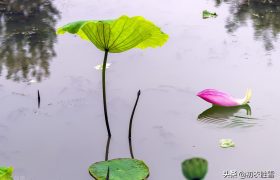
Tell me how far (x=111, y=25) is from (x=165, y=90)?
1.68ft

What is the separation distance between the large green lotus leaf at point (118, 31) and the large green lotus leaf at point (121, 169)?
1.35 ft

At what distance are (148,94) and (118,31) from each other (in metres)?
0.43

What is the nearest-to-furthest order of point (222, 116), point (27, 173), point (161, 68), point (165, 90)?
point (27, 173) < point (222, 116) < point (165, 90) < point (161, 68)

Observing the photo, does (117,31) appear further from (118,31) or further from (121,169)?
(121,169)

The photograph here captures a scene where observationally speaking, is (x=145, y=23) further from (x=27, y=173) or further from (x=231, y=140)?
(x=27, y=173)

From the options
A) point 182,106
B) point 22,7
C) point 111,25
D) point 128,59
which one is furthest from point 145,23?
point 22,7

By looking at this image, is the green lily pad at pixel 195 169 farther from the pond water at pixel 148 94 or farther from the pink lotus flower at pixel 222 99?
the pink lotus flower at pixel 222 99

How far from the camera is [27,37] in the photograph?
2.55m

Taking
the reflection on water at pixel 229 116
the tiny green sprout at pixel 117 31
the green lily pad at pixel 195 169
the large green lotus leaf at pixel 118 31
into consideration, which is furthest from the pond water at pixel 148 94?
the green lily pad at pixel 195 169

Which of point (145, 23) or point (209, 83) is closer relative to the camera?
point (145, 23)

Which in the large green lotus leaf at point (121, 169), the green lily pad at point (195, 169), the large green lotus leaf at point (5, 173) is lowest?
the large green lotus leaf at point (121, 169)

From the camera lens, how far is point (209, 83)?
Answer: 192cm

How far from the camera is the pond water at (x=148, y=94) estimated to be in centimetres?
142

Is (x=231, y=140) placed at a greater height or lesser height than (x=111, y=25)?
lesser
